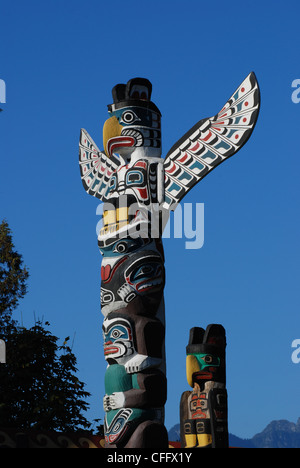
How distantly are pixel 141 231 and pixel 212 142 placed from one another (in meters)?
2.00

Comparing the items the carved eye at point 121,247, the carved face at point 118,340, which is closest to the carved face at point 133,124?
the carved eye at point 121,247

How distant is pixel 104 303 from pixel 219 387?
368 centimetres

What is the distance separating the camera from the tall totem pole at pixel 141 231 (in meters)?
11.8

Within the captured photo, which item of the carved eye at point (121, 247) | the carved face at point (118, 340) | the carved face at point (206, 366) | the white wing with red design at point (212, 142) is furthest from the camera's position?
the carved face at point (206, 366)

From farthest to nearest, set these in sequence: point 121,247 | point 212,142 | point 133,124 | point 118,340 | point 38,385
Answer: point 38,385
point 133,124
point 212,142
point 121,247
point 118,340

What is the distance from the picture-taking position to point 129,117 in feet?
44.3

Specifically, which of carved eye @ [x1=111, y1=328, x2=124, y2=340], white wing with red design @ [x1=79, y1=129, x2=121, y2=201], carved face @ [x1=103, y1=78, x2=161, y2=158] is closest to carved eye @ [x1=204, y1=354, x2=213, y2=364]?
carved eye @ [x1=111, y1=328, x2=124, y2=340]

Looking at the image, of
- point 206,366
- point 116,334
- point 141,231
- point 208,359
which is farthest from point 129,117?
point 206,366

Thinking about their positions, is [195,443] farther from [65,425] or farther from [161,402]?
[65,425]

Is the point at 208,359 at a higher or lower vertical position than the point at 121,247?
lower

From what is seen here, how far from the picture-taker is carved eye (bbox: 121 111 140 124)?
13477 mm

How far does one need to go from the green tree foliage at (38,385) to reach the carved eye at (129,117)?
910cm

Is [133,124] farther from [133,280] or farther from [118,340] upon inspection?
[118,340]

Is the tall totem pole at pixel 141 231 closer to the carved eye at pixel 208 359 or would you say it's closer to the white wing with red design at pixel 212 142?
the white wing with red design at pixel 212 142
